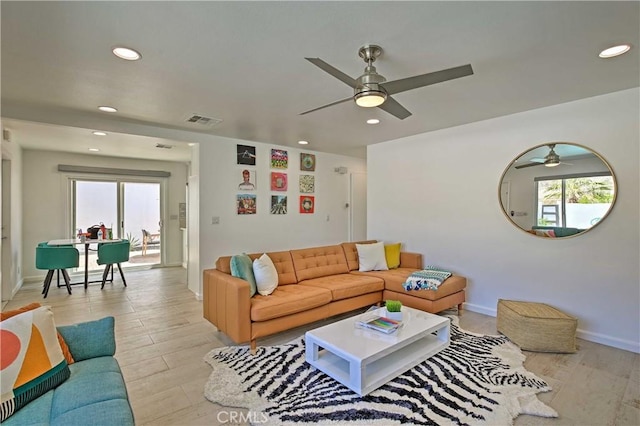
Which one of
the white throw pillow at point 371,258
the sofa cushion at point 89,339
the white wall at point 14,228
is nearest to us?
the sofa cushion at point 89,339

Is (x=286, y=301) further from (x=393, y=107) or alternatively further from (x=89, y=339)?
(x=393, y=107)

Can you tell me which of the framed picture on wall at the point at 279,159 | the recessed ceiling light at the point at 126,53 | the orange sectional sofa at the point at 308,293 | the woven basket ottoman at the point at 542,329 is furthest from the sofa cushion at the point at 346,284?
the recessed ceiling light at the point at 126,53

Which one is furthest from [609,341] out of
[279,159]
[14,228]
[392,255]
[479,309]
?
[14,228]

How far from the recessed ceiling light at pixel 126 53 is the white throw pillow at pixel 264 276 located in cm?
203

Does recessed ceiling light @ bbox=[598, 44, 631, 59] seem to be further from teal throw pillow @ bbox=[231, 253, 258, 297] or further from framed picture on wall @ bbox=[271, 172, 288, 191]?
framed picture on wall @ bbox=[271, 172, 288, 191]

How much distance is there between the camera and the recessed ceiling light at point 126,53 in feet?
7.04

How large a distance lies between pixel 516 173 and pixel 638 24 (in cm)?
198

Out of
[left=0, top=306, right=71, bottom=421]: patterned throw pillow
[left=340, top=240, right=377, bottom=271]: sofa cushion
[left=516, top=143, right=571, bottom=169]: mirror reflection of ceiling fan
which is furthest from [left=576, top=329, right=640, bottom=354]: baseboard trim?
[left=0, top=306, right=71, bottom=421]: patterned throw pillow

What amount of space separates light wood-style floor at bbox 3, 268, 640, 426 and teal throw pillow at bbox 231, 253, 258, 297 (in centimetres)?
58

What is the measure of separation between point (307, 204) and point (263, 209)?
37.2 inches

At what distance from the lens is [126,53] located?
7.22 ft

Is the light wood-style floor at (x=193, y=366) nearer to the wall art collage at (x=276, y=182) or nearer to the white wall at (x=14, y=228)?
the white wall at (x=14, y=228)

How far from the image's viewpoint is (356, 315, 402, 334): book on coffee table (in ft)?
8.12

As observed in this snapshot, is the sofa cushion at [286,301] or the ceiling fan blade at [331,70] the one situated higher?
the ceiling fan blade at [331,70]
